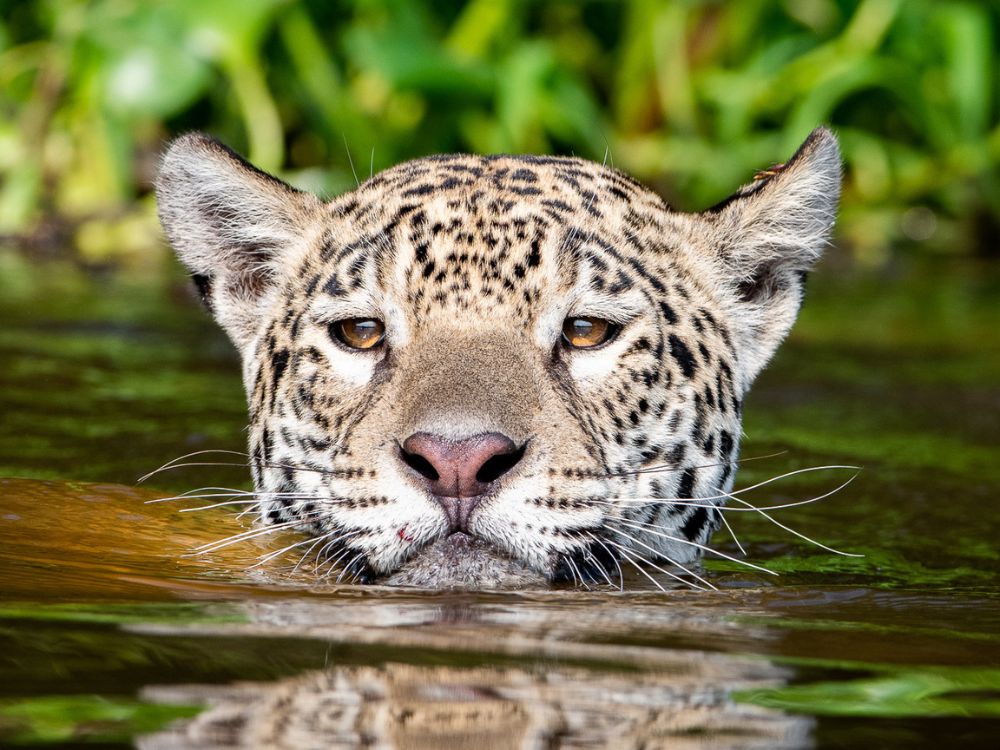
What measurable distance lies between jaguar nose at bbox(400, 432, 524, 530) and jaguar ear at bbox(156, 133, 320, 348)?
6.42 ft

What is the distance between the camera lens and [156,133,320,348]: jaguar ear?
6594 millimetres

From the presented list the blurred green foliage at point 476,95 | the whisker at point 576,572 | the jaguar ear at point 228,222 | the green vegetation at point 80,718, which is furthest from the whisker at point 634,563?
the blurred green foliage at point 476,95

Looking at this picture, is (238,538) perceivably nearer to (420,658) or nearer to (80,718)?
(420,658)

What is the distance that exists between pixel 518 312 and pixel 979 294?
11.0 m

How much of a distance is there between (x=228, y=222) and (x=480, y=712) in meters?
3.62

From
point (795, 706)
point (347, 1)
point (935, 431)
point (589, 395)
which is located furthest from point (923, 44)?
point (795, 706)

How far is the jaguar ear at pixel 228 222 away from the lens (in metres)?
6.59

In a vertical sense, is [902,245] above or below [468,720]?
above

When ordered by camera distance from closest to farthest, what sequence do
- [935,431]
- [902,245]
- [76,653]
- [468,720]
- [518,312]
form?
[468,720] → [76,653] → [518,312] → [935,431] → [902,245]

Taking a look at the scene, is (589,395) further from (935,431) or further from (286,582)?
(935,431)

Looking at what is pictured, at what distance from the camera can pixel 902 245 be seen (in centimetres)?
1873

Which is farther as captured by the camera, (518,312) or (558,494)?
(518,312)

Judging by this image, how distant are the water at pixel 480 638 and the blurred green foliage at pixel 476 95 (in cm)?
717

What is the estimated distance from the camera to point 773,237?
6.70 metres
